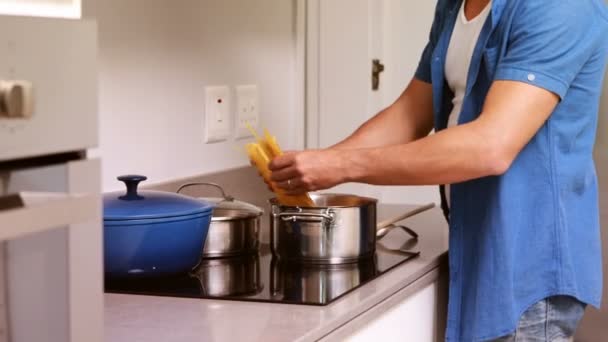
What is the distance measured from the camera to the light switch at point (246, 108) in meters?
2.19

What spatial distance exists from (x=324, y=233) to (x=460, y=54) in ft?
1.23

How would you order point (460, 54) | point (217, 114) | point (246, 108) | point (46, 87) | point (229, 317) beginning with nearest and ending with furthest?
point (46, 87) < point (229, 317) < point (460, 54) < point (217, 114) < point (246, 108)

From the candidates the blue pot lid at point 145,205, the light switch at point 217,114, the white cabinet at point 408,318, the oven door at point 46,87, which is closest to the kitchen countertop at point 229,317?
the white cabinet at point 408,318

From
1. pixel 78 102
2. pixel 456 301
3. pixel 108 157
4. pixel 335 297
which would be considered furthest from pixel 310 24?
pixel 78 102

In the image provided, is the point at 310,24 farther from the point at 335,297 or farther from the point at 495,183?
the point at 335,297

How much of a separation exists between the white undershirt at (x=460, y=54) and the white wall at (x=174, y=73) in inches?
22.6

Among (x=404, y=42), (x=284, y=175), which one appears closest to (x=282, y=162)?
(x=284, y=175)

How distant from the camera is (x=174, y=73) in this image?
6.45 feet

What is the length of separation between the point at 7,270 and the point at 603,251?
71.1 inches

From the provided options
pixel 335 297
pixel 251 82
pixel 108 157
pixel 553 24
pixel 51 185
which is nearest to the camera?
pixel 51 185

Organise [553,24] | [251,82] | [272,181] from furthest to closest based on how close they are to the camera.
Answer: [251,82], [272,181], [553,24]

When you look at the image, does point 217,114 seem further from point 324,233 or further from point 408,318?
point 408,318

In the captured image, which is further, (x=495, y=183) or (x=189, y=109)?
(x=189, y=109)

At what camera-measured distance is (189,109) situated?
→ 2.02m
